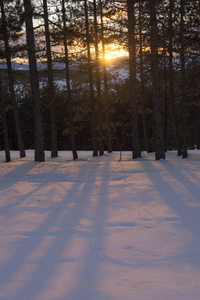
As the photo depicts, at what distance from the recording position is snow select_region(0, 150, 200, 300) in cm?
267

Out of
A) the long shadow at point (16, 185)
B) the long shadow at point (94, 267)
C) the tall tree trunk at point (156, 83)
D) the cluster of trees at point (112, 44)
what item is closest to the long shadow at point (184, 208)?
Answer: the long shadow at point (94, 267)

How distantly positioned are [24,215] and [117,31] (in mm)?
11430

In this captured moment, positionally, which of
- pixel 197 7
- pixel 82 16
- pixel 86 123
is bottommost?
pixel 86 123

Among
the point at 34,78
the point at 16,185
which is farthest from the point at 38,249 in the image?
the point at 34,78

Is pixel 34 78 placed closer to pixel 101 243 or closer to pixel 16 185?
pixel 16 185

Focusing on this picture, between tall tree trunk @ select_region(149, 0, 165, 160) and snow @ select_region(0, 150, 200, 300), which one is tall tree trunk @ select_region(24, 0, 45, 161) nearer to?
tall tree trunk @ select_region(149, 0, 165, 160)

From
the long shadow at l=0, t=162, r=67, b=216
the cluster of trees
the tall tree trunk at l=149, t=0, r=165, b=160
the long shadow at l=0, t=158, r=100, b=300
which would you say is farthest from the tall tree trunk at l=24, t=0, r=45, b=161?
the long shadow at l=0, t=158, r=100, b=300

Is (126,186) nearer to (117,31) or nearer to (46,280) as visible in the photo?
(46,280)

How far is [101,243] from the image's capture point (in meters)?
3.80

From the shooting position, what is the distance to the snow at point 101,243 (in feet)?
8.77

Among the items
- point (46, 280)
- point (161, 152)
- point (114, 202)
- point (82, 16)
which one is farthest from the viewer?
point (82, 16)

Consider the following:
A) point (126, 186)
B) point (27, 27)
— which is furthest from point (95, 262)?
point (27, 27)

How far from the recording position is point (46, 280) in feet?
9.26

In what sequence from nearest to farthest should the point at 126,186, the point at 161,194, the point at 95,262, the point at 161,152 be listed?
1. the point at 95,262
2. the point at 161,194
3. the point at 126,186
4. the point at 161,152
